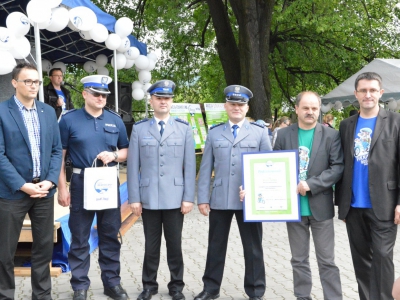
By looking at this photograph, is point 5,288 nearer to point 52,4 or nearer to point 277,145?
point 277,145

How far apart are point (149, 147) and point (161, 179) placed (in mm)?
300

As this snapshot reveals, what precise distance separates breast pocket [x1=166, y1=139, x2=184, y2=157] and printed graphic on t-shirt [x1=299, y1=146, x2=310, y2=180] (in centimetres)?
107

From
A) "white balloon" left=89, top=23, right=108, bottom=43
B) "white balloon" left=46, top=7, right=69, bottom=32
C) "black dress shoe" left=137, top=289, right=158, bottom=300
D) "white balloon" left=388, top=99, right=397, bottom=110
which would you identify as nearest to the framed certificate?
"black dress shoe" left=137, top=289, right=158, bottom=300

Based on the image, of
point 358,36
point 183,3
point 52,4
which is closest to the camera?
point 52,4

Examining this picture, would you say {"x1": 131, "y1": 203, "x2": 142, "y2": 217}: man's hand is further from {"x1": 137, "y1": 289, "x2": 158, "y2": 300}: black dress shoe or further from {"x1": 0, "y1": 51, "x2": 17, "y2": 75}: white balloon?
{"x1": 0, "y1": 51, "x2": 17, "y2": 75}: white balloon

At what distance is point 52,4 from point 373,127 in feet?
13.1

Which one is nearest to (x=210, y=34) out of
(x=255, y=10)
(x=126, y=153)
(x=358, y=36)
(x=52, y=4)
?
(x=358, y=36)

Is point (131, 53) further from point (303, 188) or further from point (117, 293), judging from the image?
point (303, 188)

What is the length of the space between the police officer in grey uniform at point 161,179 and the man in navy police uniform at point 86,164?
9.7 inches

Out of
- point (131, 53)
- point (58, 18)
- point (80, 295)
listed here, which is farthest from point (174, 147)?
point (131, 53)

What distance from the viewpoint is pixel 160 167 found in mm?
4758

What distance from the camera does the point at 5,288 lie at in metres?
4.38

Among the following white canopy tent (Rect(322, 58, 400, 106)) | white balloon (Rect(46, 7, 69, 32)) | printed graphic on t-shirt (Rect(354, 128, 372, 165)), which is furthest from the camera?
white canopy tent (Rect(322, 58, 400, 106))

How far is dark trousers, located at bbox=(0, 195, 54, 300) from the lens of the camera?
4.30 metres
